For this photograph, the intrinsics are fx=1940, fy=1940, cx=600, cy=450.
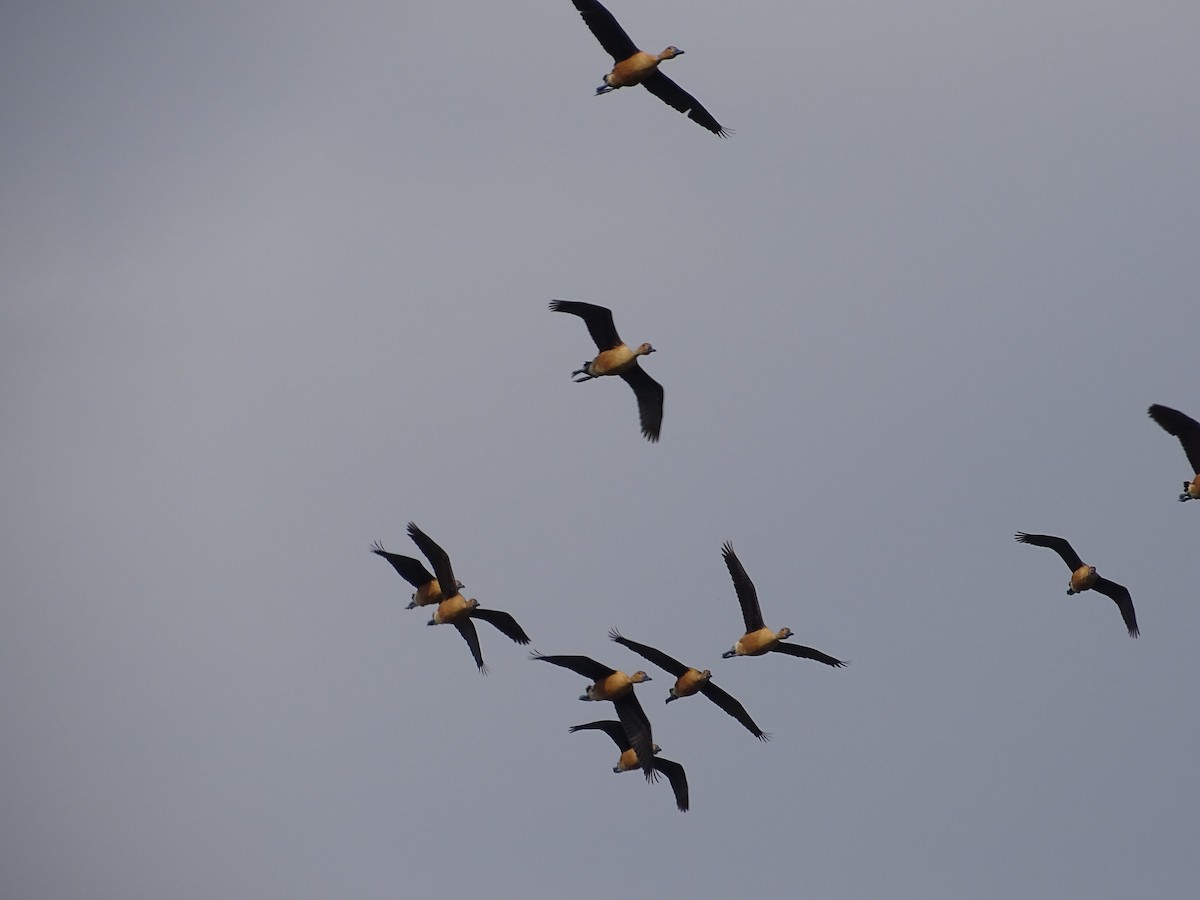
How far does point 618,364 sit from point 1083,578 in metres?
13.2

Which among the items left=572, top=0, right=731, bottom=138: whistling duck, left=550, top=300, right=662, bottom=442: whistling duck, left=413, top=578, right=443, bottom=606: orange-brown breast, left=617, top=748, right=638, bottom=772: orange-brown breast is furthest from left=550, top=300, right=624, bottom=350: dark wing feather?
left=617, top=748, right=638, bottom=772: orange-brown breast

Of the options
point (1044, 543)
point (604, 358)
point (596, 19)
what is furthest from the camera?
point (1044, 543)

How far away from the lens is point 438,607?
43406 mm

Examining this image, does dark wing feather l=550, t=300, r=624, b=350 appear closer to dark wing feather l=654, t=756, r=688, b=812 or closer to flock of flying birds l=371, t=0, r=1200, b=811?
flock of flying birds l=371, t=0, r=1200, b=811

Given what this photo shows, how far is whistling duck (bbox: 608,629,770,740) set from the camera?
4141 cm

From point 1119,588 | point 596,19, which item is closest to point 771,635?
point 1119,588

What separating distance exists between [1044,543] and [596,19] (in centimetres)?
1623

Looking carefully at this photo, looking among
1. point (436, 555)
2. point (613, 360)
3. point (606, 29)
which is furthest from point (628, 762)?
point (606, 29)

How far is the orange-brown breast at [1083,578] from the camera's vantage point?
46.0 metres

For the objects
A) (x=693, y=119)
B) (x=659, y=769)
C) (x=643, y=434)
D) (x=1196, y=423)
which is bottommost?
(x=659, y=769)

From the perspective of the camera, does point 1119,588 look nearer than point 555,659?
No

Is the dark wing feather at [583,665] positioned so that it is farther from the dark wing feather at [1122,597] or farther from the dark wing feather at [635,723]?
the dark wing feather at [1122,597]

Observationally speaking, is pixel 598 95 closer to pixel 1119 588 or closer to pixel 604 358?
pixel 604 358

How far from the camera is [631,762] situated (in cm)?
4497
